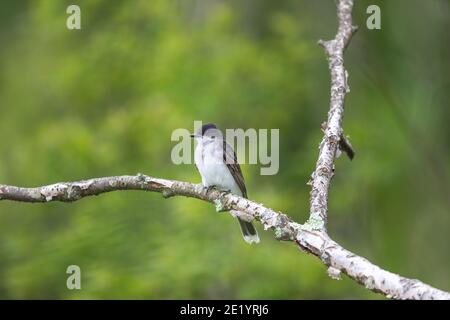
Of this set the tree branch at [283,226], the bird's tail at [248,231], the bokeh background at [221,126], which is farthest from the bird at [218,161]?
the bokeh background at [221,126]

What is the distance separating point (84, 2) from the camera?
1134 cm

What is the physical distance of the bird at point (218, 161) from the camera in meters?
6.29

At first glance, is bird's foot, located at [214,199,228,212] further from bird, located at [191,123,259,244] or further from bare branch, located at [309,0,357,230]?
bird, located at [191,123,259,244]

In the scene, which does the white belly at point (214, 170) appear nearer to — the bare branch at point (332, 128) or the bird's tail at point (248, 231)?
the bird's tail at point (248, 231)

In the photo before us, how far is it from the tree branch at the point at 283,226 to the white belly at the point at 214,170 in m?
1.26

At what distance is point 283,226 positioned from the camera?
12.1 ft

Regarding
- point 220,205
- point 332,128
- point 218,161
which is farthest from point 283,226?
point 218,161

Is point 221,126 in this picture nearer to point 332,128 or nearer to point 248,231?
point 248,231

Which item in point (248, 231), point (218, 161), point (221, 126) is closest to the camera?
point (218, 161)

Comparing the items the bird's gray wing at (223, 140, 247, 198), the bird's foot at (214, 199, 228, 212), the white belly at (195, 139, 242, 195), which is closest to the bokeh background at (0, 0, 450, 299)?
the bird's gray wing at (223, 140, 247, 198)

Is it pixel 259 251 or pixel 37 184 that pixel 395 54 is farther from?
pixel 37 184

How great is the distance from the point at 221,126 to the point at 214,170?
13.7 ft
